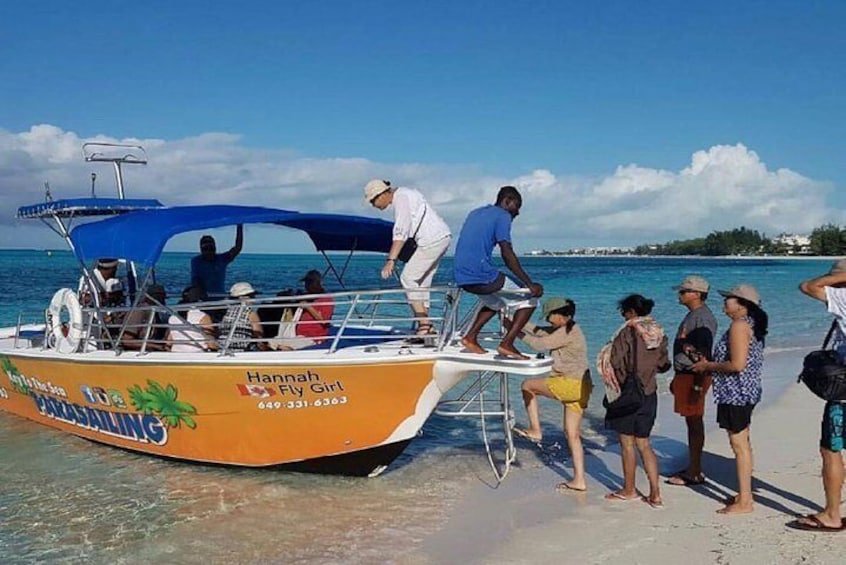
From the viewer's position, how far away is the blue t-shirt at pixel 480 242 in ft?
20.8

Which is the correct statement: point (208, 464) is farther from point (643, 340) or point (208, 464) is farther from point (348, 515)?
point (643, 340)

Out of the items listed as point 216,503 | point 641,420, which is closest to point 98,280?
point 216,503

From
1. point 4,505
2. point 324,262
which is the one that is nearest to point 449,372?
point 324,262

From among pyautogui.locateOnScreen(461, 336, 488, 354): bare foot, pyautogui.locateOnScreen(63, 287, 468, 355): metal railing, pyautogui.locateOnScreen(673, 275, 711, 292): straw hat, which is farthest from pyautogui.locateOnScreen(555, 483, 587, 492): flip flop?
pyautogui.locateOnScreen(673, 275, 711, 292): straw hat

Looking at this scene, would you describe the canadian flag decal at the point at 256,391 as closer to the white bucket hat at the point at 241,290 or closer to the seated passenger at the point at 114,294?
the white bucket hat at the point at 241,290

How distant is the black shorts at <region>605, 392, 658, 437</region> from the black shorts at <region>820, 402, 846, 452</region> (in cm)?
124

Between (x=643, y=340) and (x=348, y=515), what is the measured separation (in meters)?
2.81

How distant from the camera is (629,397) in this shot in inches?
242

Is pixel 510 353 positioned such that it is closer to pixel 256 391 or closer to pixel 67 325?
pixel 256 391

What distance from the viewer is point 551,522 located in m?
6.14

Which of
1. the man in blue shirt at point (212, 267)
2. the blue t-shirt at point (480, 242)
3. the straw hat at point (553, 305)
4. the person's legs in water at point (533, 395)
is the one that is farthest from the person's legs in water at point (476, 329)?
the man in blue shirt at point (212, 267)

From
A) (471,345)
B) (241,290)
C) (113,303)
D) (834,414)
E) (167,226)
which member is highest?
(167,226)

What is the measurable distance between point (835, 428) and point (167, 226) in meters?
5.47

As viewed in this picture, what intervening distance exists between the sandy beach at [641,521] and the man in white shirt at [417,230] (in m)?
1.74
